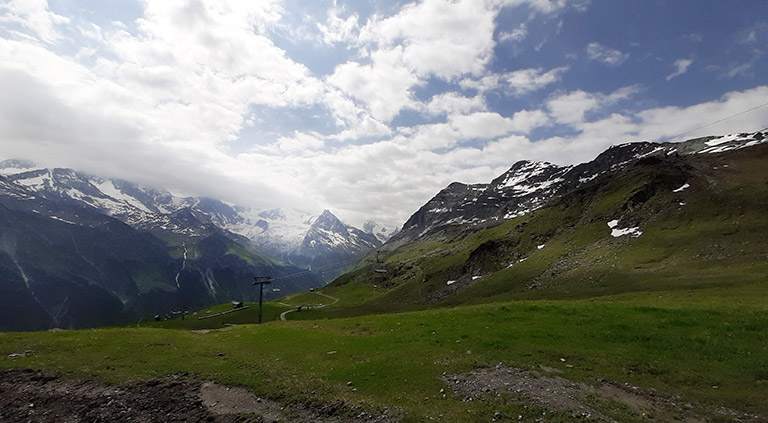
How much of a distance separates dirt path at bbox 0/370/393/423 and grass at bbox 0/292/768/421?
1.20 meters

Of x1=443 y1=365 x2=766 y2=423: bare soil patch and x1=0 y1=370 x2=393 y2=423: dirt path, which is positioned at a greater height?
x1=0 y1=370 x2=393 y2=423: dirt path

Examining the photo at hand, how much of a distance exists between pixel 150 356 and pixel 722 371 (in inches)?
1698

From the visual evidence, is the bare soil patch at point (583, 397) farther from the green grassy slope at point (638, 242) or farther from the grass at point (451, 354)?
the green grassy slope at point (638, 242)

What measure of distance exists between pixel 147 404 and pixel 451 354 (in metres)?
21.4

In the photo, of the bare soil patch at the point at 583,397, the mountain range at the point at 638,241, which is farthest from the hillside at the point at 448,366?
the mountain range at the point at 638,241

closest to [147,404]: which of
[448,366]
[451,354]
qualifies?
[448,366]

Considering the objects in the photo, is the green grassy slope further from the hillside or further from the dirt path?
the dirt path

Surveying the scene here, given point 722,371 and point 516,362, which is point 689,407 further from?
point 516,362

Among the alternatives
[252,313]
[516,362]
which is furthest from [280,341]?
[252,313]

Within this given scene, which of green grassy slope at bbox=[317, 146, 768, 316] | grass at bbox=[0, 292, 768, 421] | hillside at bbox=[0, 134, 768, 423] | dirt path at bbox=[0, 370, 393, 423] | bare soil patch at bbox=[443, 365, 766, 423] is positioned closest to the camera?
bare soil patch at bbox=[443, 365, 766, 423]

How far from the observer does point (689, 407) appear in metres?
18.6

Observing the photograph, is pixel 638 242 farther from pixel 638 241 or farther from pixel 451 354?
pixel 451 354

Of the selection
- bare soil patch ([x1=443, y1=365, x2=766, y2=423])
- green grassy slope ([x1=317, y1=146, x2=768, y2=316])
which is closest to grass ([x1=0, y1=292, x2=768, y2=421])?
bare soil patch ([x1=443, y1=365, x2=766, y2=423])

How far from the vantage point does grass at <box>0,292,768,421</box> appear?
2133cm
